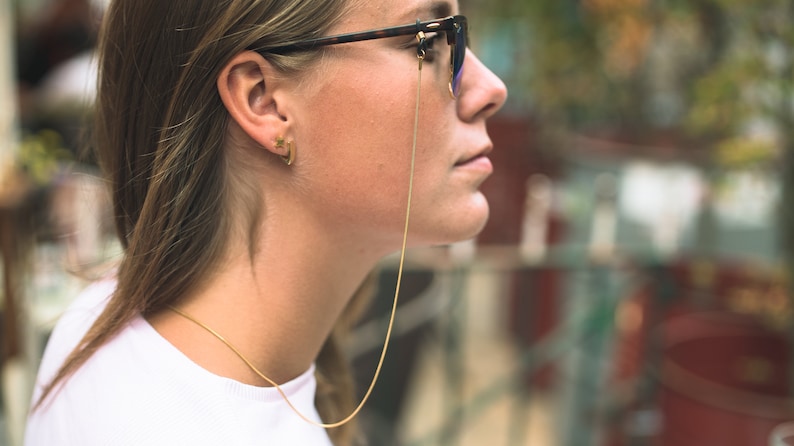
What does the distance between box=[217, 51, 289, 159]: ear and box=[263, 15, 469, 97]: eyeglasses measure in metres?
0.04

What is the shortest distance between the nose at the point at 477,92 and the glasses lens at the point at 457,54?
45mm

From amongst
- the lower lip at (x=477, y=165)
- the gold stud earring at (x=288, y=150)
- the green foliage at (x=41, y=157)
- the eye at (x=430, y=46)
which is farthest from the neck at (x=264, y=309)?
the green foliage at (x=41, y=157)

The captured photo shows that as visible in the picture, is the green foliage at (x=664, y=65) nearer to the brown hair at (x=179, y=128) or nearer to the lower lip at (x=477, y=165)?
the lower lip at (x=477, y=165)

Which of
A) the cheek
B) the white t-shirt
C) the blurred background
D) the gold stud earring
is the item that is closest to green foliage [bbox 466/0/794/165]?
the blurred background

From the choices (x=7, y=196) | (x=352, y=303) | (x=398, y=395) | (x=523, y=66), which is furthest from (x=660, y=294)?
(x=523, y=66)

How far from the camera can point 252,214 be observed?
1.28 m

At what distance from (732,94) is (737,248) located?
5.22 ft

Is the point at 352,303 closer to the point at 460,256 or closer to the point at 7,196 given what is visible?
the point at 7,196

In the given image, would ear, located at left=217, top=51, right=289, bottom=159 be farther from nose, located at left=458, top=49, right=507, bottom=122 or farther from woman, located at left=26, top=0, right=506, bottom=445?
nose, located at left=458, top=49, right=507, bottom=122

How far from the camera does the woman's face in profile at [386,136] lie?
1.23 meters

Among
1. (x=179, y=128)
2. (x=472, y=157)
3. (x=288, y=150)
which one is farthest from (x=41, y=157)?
(x=472, y=157)

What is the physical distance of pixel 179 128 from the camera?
4.08 ft

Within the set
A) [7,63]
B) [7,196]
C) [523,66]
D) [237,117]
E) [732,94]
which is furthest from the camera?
[523,66]

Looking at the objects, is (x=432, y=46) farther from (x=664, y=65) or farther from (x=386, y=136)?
(x=664, y=65)
